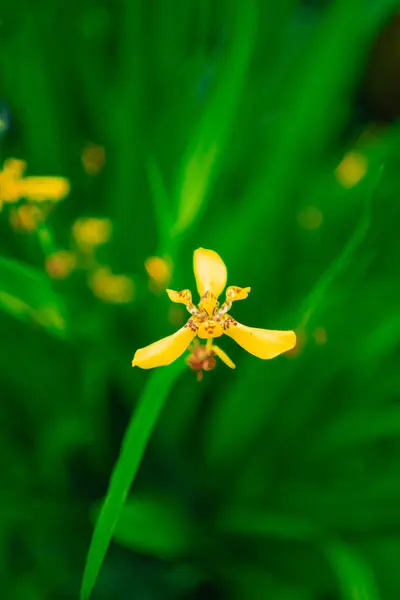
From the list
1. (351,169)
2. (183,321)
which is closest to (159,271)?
(183,321)

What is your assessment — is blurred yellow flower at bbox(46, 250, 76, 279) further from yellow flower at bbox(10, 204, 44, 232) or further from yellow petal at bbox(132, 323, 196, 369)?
yellow petal at bbox(132, 323, 196, 369)

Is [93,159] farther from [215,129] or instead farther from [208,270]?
[208,270]

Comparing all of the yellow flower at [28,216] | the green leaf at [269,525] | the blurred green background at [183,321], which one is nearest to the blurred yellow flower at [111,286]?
the blurred green background at [183,321]

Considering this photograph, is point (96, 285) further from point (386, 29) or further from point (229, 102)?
point (386, 29)

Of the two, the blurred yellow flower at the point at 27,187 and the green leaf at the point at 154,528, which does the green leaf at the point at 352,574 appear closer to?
the green leaf at the point at 154,528

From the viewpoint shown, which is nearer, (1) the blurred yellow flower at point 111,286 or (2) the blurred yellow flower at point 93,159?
(1) the blurred yellow flower at point 111,286

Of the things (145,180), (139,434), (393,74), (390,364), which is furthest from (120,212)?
(393,74)

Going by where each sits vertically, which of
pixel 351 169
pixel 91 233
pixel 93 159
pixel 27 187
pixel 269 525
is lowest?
pixel 269 525

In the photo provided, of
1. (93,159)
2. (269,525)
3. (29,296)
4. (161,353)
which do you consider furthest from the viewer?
(93,159)
